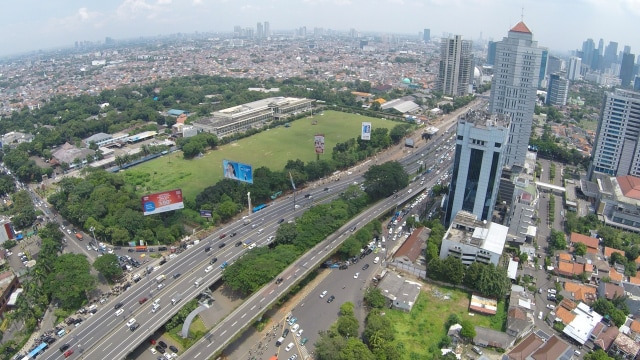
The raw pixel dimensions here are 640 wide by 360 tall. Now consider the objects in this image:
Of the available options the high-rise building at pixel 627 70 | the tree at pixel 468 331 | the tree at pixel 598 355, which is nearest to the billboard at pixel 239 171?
the tree at pixel 468 331

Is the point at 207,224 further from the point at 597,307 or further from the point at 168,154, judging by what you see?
the point at 597,307

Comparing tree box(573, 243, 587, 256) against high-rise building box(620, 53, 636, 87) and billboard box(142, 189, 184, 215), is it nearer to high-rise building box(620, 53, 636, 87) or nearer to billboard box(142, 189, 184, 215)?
billboard box(142, 189, 184, 215)

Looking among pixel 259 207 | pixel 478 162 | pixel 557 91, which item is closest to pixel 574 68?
pixel 557 91

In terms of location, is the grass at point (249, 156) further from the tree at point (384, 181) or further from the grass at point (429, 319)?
the grass at point (429, 319)

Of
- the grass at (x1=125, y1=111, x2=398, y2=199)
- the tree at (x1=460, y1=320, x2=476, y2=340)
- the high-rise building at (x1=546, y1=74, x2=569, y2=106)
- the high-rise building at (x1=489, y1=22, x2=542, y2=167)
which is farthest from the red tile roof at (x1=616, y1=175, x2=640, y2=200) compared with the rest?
the high-rise building at (x1=546, y1=74, x2=569, y2=106)

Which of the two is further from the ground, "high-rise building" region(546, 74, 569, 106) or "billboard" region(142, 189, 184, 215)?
"high-rise building" region(546, 74, 569, 106)
